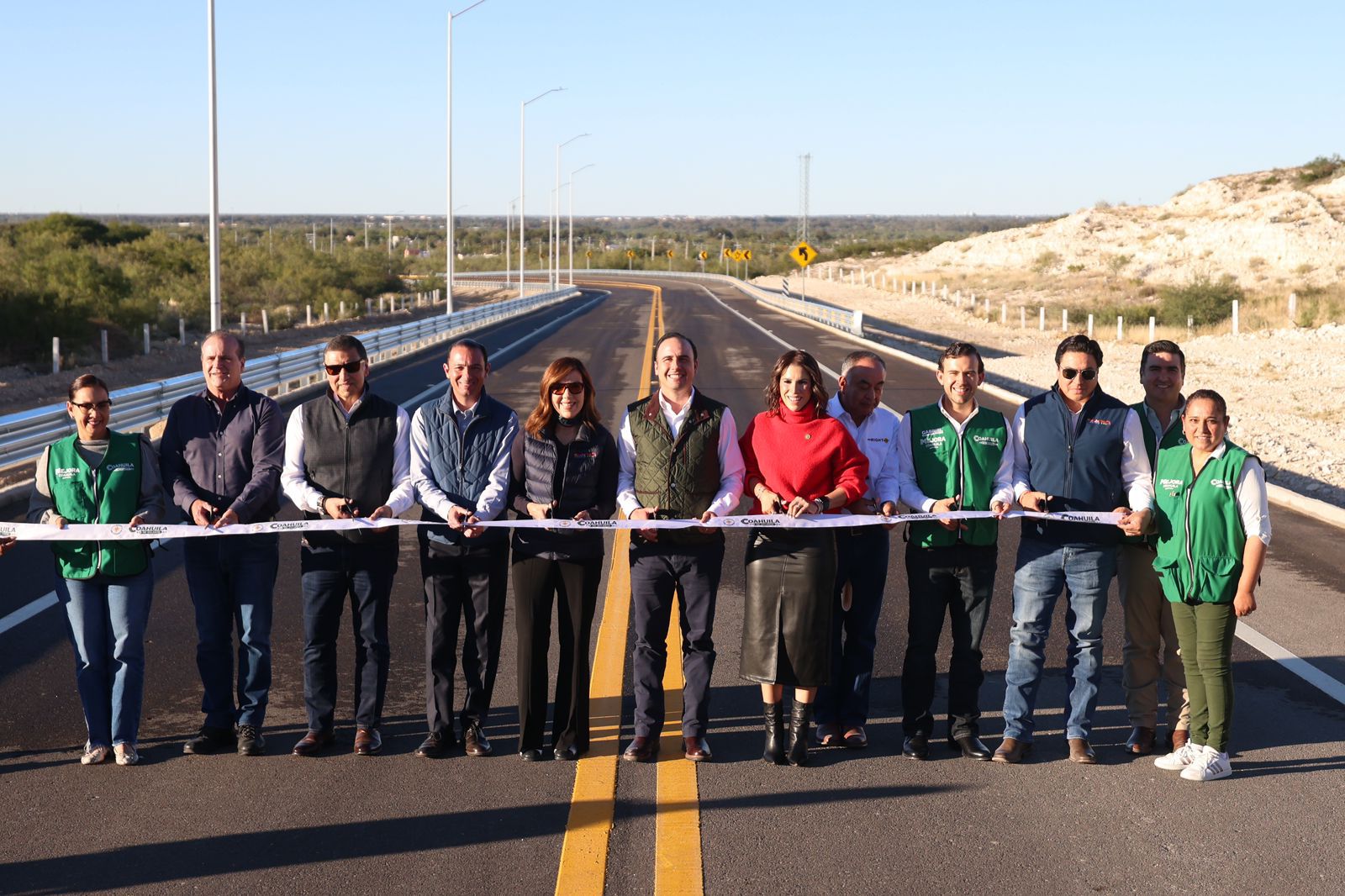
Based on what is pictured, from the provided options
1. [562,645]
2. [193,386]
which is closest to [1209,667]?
[562,645]

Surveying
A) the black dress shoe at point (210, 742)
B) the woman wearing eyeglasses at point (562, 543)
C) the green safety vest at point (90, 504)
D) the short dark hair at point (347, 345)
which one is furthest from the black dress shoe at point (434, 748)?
the short dark hair at point (347, 345)

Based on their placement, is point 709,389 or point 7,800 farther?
point 709,389

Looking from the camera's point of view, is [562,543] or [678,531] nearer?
[678,531]

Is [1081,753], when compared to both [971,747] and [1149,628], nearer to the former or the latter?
[971,747]

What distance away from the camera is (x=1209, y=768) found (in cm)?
610

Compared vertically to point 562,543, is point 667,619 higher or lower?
lower

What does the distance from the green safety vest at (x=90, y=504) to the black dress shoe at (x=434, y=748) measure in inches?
60.8

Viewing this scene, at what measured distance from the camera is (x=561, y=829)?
5.46m

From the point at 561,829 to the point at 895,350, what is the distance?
30333mm

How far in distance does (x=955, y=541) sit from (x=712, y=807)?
1683 mm

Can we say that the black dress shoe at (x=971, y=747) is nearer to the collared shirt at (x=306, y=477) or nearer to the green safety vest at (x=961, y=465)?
the green safety vest at (x=961, y=465)

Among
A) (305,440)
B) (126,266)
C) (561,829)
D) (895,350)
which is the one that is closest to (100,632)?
(305,440)

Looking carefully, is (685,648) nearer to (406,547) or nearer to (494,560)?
(494,560)

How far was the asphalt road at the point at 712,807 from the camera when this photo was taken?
5.06 metres
